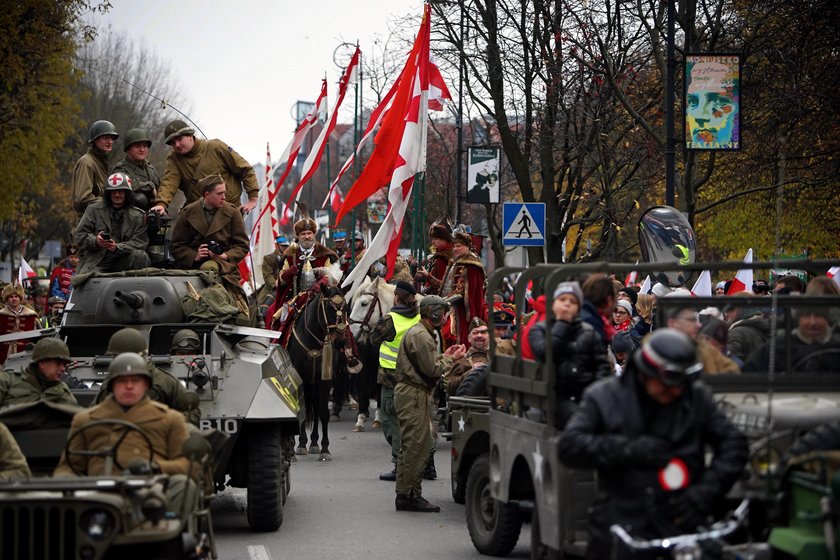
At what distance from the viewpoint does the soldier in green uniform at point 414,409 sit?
43.8ft

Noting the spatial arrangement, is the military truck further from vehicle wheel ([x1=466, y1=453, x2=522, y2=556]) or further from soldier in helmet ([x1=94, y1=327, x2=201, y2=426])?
vehicle wheel ([x1=466, y1=453, x2=522, y2=556])

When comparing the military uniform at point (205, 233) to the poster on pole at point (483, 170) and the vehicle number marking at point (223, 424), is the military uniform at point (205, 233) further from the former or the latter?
the poster on pole at point (483, 170)

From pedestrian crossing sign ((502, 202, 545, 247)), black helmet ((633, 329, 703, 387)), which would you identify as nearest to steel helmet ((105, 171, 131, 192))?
pedestrian crossing sign ((502, 202, 545, 247))

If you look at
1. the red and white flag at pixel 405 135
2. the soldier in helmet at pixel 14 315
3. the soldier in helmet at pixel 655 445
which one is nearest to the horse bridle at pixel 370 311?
the red and white flag at pixel 405 135

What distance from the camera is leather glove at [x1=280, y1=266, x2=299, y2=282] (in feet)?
67.5

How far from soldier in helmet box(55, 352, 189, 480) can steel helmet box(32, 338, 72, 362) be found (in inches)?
90.8

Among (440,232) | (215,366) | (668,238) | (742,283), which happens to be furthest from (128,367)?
(440,232)

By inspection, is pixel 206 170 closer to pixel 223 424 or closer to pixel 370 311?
pixel 223 424

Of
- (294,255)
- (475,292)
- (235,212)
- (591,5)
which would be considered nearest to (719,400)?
(235,212)

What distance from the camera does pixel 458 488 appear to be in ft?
43.4

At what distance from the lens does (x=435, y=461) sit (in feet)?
58.4

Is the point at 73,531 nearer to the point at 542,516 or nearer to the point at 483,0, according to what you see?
the point at 542,516

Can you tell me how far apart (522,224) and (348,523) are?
8.65 metres

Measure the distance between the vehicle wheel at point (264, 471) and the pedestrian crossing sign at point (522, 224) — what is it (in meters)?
9.03
